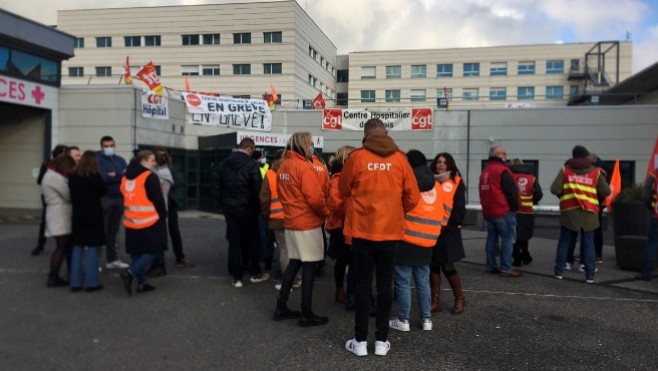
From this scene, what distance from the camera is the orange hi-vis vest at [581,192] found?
708 centimetres

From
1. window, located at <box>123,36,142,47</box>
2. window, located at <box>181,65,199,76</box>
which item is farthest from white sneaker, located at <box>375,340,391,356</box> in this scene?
window, located at <box>123,36,142,47</box>

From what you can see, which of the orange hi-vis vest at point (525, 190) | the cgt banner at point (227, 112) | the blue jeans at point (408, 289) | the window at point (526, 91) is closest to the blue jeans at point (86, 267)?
the blue jeans at point (408, 289)

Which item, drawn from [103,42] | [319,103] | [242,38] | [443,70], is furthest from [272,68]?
[319,103]

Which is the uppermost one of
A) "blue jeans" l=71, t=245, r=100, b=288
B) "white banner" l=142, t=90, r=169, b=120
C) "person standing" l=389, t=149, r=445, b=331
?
"white banner" l=142, t=90, r=169, b=120

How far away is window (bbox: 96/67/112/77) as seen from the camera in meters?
50.1

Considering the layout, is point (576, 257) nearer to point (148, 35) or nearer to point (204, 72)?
point (204, 72)

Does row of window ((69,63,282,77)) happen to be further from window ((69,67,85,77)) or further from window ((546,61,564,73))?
window ((546,61,564,73))

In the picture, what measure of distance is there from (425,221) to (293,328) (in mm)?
1618

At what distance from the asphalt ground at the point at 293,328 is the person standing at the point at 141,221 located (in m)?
0.34

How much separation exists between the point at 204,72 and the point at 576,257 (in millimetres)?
43887

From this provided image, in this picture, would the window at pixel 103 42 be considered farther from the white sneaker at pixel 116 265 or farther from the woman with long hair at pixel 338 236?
the woman with long hair at pixel 338 236

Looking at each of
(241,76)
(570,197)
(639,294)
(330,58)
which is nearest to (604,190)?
(570,197)

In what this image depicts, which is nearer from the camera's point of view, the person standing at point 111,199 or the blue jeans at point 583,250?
the blue jeans at point 583,250

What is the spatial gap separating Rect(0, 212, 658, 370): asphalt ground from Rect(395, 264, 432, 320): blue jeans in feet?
0.67
